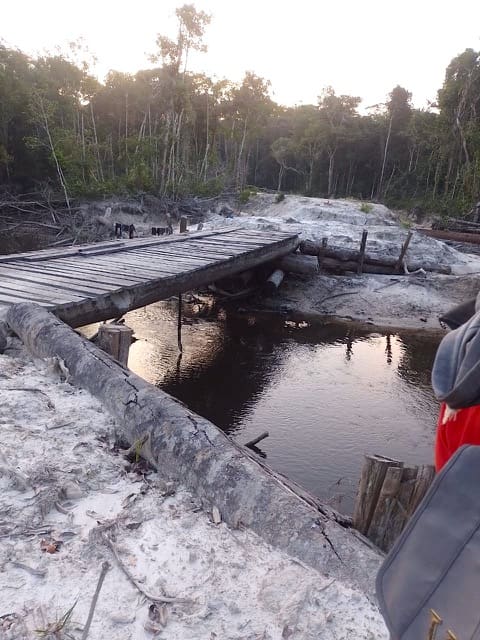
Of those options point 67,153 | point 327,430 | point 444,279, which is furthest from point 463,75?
point 327,430

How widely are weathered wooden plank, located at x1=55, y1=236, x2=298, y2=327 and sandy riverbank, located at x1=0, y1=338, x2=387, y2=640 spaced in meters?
2.32

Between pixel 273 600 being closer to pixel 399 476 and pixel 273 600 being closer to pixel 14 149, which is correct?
pixel 399 476

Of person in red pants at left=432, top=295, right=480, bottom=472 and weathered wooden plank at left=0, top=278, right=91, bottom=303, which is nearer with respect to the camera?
person in red pants at left=432, top=295, right=480, bottom=472

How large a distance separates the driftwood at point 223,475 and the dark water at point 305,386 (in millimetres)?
2765

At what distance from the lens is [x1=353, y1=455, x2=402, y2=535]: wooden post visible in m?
2.41

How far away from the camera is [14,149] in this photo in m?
27.2

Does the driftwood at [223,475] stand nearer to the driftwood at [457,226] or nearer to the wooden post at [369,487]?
the wooden post at [369,487]

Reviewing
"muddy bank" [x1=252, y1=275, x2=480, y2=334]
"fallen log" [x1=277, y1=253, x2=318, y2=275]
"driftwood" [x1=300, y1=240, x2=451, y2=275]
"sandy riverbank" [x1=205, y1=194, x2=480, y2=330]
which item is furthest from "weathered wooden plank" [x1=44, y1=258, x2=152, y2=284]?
"driftwood" [x1=300, y1=240, x2=451, y2=275]

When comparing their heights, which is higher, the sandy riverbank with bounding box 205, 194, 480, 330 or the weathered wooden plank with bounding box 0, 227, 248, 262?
the weathered wooden plank with bounding box 0, 227, 248, 262

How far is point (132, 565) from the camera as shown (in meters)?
2.19

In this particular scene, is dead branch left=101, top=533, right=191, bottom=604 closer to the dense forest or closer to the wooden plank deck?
the wooden plank deck

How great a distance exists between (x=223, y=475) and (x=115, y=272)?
15.7 feet

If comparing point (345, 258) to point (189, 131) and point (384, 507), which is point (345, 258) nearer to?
point (384, 507)

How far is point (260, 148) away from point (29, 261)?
132ft
